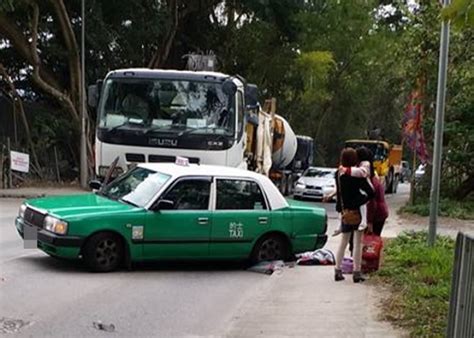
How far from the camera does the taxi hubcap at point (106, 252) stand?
9641mm

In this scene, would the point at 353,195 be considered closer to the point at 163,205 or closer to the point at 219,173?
the point at 219,173

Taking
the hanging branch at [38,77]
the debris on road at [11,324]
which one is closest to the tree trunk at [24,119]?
the hanging branch at [38,77]

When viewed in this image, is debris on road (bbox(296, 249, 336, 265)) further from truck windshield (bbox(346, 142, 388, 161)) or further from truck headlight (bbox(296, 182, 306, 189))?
truck windshield (bbox(346, 142, 388, 161))

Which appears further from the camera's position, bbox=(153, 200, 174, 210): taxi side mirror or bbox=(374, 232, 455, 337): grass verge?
bbox=(153, 200, 174, 210): taxi side mirror

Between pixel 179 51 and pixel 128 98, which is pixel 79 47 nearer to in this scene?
pixel 179 51

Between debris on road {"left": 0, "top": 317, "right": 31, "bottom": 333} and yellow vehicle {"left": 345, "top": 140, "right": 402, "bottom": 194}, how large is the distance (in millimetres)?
24804

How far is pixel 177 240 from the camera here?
33.0ft

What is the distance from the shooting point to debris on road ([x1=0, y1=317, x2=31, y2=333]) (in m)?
6.71

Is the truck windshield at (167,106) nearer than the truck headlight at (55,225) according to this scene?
No

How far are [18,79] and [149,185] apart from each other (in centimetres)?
2143

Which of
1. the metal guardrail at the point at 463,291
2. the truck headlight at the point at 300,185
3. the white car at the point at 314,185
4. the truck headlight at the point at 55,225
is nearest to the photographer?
the metal guardrail at the point at 463,291

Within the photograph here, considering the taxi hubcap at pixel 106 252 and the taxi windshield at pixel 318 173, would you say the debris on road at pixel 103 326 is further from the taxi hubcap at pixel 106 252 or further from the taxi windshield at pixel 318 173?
the taxi windshield at pixel 318 173

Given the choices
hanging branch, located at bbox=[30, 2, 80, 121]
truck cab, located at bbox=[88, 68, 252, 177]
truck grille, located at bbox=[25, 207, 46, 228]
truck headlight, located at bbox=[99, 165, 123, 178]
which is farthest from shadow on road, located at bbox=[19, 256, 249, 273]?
hanging branch, located at bbox=[30, 2, 80, 121]

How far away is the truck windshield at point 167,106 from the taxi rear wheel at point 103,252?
14.8 ft
